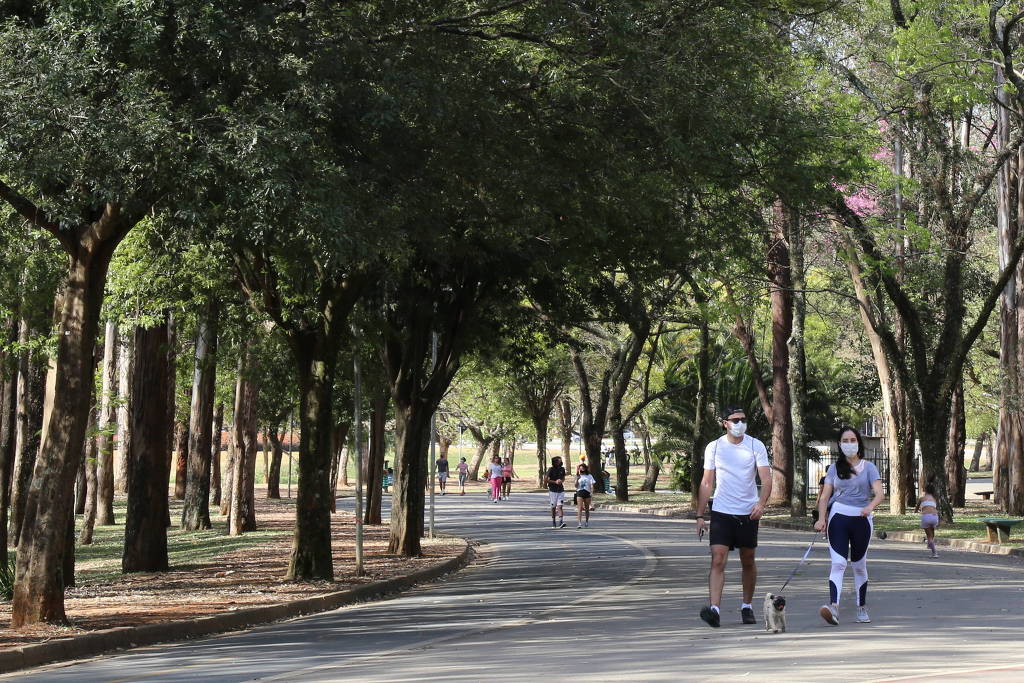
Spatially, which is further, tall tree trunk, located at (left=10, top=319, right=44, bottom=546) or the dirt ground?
tall tree trunk, located at (left=10, top=319, right=44, bottom=546)

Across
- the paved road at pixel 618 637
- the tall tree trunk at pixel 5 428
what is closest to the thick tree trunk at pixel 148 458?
the tall tree trunk at pixel 5 428

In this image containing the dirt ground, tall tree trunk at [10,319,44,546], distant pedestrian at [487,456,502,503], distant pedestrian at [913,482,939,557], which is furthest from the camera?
distant pedestrian at [487,456,502,503]

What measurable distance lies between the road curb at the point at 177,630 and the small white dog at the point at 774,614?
568cm

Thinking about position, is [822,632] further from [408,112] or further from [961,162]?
[961,162]

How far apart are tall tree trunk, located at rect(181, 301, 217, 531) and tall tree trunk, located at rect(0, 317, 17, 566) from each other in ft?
13.6

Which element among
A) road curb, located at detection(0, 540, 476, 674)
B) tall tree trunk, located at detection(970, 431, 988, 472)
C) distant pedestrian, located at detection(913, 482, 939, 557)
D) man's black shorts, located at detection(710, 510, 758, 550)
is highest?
tall tree trunk, located at detection(970, 431, 988, 472)

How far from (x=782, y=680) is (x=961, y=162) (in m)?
24.2

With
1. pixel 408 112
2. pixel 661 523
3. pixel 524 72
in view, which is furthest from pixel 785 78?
pixel 661 523

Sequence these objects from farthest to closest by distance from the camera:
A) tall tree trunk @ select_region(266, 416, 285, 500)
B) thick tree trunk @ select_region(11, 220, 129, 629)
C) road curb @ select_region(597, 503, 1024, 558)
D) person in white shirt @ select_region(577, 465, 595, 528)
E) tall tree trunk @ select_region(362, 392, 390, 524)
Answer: tall tree trunk @ select_region(266, 416, 285, 500)
tall tree trunk @ select_region(362, 392, 390, 524)
person in white shirt @ select_region(577, 465, 595, 528)
road curb @ select_region(597, 503, 1024, 558)
thick tree trunk @ select_region(11, 220, 129, 629)

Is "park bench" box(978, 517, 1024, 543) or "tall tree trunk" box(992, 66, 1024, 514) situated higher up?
"tall tree trunk" box(992, 66, 1024, 514)

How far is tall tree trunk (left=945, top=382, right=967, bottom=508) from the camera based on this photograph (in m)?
44.7

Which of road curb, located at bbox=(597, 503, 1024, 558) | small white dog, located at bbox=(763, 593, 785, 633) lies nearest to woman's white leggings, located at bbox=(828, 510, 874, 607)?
small white dog, located at bbox=(763, 593, 785, 633)

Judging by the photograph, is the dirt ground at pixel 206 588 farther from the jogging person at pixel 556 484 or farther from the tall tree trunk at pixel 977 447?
the tall tree trunk at pixel 977 447

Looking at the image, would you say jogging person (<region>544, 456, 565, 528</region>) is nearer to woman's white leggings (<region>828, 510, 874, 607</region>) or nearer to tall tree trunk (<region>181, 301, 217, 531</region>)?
tall tree trunk (<region>181, 301, 217, 531</region>)
